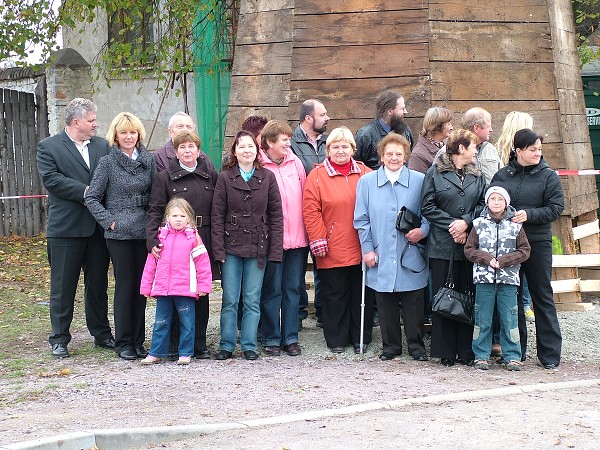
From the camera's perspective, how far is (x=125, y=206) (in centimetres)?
812

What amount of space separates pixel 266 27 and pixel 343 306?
11.8 feet

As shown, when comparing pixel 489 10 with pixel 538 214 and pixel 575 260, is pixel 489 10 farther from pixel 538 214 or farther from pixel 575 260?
pixel 538 214

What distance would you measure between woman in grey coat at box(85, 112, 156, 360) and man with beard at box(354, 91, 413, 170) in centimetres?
185

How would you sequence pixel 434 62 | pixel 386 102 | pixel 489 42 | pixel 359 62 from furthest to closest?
1. pixel 359 62
2. pixel 489 42
3. pixel 434 62
4. pixel 386 102

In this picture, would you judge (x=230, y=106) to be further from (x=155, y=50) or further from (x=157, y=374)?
(x=155, y=50)

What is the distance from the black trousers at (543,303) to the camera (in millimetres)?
7836

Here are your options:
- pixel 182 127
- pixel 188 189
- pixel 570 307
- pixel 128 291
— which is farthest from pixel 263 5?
pixel 570 307

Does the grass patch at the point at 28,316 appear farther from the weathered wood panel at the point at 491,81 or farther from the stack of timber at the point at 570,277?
the stack of timber at the point at 570,277

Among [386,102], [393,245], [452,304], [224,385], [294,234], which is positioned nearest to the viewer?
[224,385]

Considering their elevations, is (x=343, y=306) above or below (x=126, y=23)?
below

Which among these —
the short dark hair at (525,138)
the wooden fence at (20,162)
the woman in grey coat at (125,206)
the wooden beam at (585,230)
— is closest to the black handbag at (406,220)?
the short dark hair at (525,138)

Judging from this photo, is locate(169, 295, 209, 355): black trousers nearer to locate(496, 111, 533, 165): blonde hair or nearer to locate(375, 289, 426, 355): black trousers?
locate(375, 289, 426, 355): black trousers

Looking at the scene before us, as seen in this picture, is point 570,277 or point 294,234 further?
point 570,277

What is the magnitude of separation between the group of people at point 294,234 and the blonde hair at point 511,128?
23 mm
